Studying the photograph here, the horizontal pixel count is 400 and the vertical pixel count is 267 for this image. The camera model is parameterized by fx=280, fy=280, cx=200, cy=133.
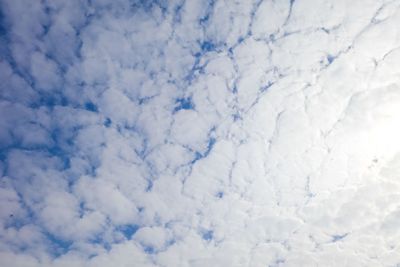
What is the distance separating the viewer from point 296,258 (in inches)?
573

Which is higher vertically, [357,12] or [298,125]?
[357,12]

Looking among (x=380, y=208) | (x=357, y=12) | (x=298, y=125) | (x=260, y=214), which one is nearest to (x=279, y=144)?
(x=298, y=125)

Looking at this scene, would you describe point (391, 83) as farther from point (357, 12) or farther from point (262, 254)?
point (262, 254)

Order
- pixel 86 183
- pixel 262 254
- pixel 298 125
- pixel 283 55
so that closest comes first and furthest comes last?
pixel 283 55
pixel 298 125
pixel 86 183
pixel 262 254

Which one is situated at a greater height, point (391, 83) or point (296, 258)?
point (391, 83)

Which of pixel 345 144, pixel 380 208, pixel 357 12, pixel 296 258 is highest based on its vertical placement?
pixel 357 12

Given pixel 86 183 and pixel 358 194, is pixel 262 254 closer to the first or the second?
pixel 358 194

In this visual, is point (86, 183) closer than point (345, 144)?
No

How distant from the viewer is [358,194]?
1173cm

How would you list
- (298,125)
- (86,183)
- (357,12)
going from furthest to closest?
(86,183) < (298,125) < (357,12)

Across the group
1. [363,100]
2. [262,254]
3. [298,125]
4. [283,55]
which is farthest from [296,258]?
[283,55]

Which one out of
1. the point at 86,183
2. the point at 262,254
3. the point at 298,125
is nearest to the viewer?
the point at 298,125

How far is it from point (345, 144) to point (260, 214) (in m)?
4.77

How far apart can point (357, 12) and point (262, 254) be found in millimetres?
11652
